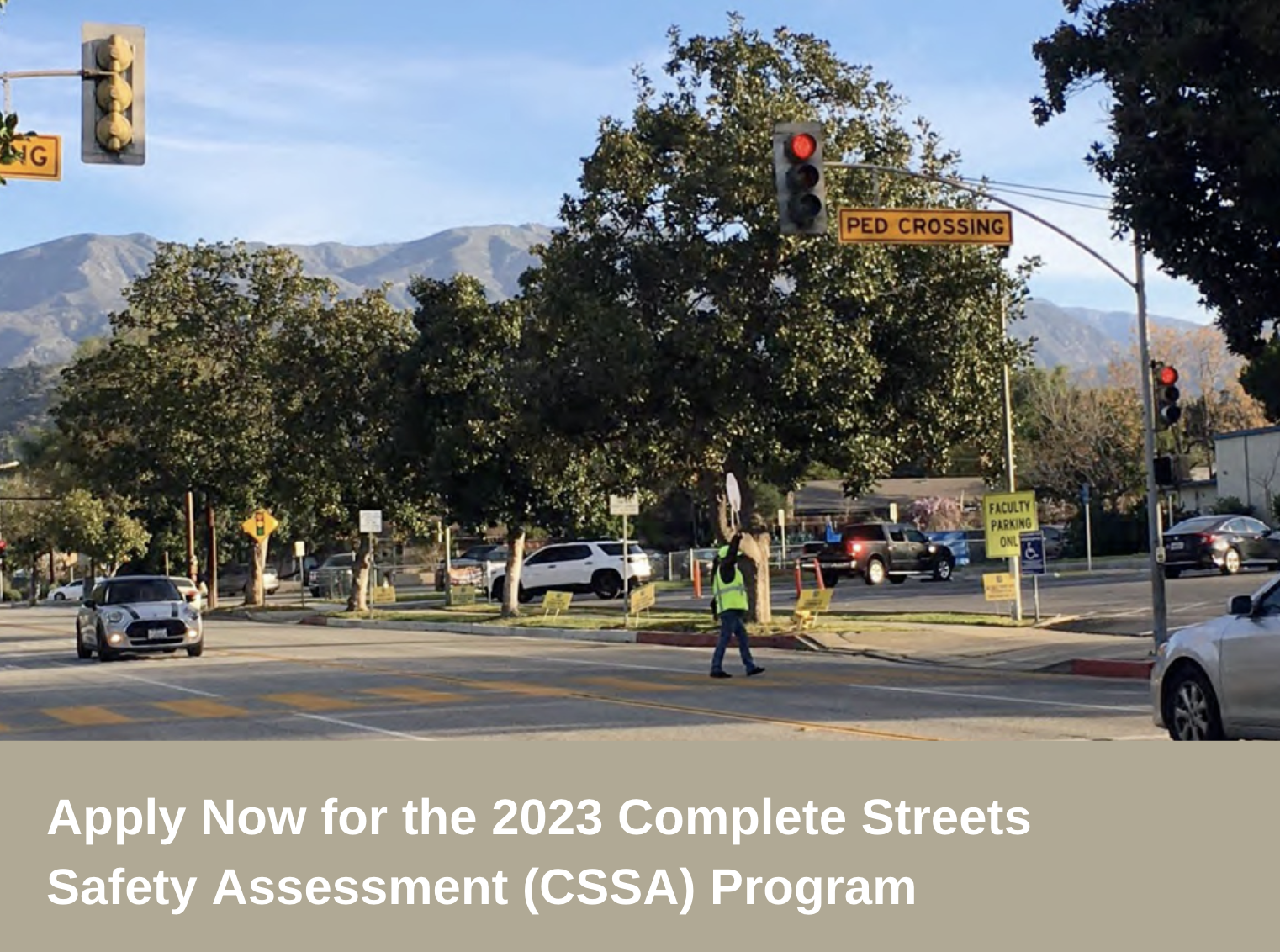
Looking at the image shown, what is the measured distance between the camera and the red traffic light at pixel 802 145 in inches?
700

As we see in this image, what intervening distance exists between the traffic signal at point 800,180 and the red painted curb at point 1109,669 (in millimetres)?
7524

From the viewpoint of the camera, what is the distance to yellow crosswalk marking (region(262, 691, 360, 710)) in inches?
721

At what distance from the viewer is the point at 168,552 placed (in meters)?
87.3

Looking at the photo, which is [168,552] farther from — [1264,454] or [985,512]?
[985,512]

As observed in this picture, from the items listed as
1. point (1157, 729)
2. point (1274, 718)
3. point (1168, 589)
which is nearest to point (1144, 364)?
point (1157, 729)

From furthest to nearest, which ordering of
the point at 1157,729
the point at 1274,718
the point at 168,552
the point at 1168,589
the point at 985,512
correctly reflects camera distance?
the point at 168,552 < the point at 1168,589 < the point at 985,512 < the point at 1157,729 < the point at 1274,718

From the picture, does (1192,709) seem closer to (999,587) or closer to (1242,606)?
(1242,606)

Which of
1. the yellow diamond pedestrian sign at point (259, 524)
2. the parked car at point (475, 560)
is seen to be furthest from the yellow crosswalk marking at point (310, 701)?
the parked car at point (475, 560)

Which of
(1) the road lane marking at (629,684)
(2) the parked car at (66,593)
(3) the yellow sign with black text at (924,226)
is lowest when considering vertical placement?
(2) the parked car at (66,593)

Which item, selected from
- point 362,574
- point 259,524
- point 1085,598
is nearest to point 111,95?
point 1085,598

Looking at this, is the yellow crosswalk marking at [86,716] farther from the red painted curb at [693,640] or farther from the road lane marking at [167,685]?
the red painted curb at [693,640]

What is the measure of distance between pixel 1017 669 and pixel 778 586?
30288 millimetres

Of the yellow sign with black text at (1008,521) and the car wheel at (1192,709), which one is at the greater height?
the yellow sign with black text at (1008,521)

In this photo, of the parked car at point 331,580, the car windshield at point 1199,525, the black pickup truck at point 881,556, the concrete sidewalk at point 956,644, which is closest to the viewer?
the concrete sidewalk at point 956,644
